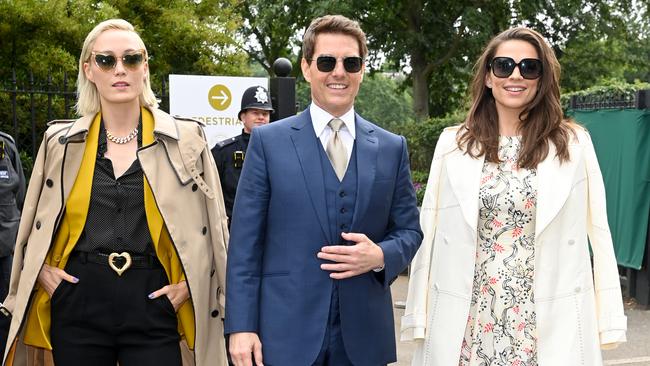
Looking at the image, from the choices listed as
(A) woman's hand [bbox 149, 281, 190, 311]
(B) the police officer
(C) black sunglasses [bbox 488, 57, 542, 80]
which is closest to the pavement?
(B) the police officer

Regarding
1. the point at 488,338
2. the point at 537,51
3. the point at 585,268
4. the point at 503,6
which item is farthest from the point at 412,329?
the point at 503,6

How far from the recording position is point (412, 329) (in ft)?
9.98

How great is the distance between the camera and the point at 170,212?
9.68ft

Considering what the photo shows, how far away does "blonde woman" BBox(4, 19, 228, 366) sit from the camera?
289cm

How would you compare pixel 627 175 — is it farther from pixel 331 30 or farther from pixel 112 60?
pixel 112 60

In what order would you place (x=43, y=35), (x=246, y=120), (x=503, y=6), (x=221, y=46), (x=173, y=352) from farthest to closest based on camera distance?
(x=503, y=6) → (x=221, y=46) → (x=43, y=35) → (x=246, y=120) → (x=173, y=352)

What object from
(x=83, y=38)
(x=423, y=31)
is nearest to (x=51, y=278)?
(x=83, y=38)

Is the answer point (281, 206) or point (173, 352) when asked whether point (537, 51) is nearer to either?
point (281, 206)

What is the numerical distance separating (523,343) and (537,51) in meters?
1.20

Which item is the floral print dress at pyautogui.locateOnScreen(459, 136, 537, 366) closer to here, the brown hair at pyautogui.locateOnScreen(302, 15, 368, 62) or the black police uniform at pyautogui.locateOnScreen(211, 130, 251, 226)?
the brown hair at pyautogui.locateOnScreen(302, 15, 368, 62)

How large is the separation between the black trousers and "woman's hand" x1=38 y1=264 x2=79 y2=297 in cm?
2

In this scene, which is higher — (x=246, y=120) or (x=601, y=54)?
(x=601, y=54)

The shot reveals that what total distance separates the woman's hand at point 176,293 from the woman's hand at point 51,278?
1.08ft

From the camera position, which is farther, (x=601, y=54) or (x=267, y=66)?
(x=267, y=66)
